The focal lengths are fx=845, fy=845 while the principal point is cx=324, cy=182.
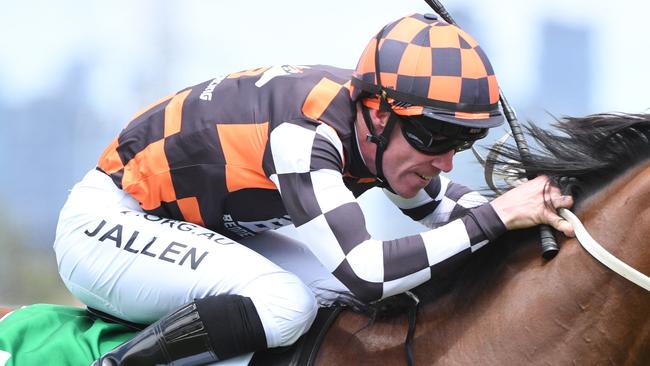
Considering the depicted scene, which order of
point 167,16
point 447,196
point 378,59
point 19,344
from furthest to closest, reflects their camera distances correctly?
point 167,16 → point 447,196 → point 19,344 → point 378,59

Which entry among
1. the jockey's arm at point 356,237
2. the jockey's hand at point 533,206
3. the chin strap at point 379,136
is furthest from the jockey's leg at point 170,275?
the jockey's hand at point 533,206

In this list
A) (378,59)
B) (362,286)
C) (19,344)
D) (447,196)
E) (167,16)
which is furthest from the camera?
(167,16)

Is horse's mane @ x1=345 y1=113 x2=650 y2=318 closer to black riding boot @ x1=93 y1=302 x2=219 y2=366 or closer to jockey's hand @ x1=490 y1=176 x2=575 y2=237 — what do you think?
jockey's hand @ x1=490 y1=176 x2=575 y2=237

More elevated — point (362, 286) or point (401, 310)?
point (362, 286)

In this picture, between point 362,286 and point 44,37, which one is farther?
point 44,37

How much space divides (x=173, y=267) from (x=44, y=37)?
272 cm

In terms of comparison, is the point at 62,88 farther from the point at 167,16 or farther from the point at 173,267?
the point at 173,267

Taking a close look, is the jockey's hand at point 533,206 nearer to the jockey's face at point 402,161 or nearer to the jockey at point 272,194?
the jockey at point 272,194

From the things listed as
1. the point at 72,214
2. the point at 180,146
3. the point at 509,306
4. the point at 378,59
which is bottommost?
the point at 509,306

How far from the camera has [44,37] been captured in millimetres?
4332

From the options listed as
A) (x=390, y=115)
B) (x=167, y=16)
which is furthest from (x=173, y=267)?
(x=167, y=16)

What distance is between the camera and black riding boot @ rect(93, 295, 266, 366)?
191 centimetres

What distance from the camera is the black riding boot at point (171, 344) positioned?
191cm

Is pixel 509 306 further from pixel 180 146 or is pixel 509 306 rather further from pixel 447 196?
pixel 180 146
